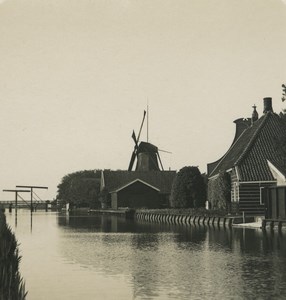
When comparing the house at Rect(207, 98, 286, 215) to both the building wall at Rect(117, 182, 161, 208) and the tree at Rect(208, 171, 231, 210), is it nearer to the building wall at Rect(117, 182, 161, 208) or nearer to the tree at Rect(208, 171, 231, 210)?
the tree at Rect(208, 171, 231, 210)

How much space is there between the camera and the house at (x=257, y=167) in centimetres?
4463

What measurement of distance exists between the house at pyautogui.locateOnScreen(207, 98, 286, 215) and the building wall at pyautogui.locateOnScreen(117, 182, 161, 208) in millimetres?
28609

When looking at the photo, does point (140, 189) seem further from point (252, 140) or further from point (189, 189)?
point (252, 140)

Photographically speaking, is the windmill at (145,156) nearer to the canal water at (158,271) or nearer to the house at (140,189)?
the house at (140,189)

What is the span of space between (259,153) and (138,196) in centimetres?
3662

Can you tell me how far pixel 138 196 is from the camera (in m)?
83.8

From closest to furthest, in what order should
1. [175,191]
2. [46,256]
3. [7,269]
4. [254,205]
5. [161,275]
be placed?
[7,269] < [161,275] < [46,256] < [254,205] < [175,191]

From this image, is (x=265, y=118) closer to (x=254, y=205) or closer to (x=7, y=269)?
(x=254, y=205)

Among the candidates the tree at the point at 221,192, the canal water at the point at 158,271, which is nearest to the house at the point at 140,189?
the tree at the point at 221,192

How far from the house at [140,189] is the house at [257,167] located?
94.0 feet

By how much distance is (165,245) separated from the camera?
2434 centimetres

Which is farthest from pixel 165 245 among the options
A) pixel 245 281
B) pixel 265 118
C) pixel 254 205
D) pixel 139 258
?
pixel 265 118

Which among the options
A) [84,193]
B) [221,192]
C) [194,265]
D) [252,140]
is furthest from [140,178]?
[194,265]

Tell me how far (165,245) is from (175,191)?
3458cm
